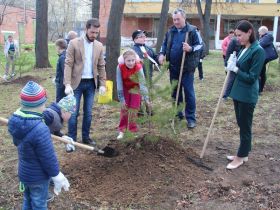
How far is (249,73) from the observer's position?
13.5 feet

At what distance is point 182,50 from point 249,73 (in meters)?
1.89

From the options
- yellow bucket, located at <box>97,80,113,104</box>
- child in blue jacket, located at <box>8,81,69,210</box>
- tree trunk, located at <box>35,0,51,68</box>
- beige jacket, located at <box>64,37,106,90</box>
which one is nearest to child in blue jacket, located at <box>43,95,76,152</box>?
child in blue jacket, located at <box>8,81,69,210</box>

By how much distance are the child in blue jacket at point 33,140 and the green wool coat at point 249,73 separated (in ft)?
7.60

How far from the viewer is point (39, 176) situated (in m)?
2.85

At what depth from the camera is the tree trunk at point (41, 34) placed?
1500cm

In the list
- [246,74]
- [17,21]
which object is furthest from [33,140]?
[17,21]

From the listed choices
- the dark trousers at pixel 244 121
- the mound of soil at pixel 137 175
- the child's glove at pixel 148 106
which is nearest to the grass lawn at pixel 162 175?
the mound of soil at pixel 137 175

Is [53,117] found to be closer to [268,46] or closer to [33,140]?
[33,140]

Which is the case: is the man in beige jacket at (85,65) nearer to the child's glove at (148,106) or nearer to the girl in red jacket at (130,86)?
the girl in red jacket at (130,86)

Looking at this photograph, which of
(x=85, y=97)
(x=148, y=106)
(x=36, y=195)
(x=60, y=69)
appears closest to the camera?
(x=36, y=195)

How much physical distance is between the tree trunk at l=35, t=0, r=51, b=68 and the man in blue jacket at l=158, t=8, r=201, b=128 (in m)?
10.1

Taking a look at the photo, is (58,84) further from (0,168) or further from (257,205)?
(257,205)

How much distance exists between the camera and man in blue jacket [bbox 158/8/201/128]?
5.74 m

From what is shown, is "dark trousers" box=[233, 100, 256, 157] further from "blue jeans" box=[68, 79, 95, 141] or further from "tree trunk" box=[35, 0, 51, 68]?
"tree trunk" box=[35, 0, 51, 68]
